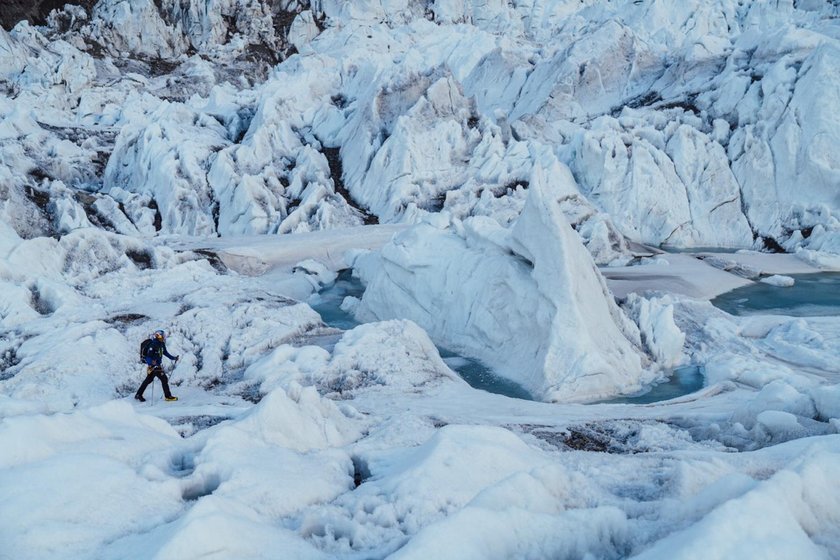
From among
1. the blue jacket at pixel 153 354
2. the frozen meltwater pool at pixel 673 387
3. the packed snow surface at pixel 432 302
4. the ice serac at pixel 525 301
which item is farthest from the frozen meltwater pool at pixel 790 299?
the blue jacket at pixel 153 354

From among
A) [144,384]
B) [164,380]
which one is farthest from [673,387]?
[144,384]

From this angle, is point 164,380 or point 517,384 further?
point 517,384

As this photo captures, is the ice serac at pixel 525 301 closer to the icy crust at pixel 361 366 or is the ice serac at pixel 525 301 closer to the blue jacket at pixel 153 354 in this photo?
the icy crust at pixel 361 366

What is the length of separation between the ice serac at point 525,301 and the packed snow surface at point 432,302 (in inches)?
3.0

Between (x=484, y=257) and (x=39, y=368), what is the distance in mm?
9335

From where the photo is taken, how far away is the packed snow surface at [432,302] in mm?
3352

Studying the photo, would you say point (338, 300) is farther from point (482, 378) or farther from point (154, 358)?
point (154, 358)

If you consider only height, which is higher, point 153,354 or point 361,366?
point 153,354

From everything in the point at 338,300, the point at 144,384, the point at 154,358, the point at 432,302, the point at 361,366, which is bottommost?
the point at 338,300

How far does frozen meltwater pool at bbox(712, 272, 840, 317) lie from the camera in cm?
1720

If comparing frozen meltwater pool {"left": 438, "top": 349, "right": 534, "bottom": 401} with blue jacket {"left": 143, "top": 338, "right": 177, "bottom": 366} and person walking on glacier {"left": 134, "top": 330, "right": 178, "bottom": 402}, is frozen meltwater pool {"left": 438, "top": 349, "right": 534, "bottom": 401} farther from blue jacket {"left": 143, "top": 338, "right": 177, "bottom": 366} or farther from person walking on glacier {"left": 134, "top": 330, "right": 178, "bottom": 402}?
blue jacket {"left": 143, "top": 338, "right": 177, "bottom": 366}

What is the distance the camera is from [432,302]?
1489 centimetres

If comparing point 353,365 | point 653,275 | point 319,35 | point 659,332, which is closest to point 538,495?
point 353,365

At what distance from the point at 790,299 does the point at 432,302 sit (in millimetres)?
12285
